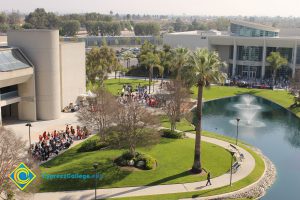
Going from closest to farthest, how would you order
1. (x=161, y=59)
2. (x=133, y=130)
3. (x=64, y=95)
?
(x=133, y=130) → (x=64, y=95) → (x=161, y=59)

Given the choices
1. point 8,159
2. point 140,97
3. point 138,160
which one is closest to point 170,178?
point 138,160

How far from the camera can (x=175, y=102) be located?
138 ft

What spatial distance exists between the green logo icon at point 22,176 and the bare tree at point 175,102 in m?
21.3

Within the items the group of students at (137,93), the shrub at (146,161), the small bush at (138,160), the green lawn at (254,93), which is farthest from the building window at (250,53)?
the shrub at (146,161)

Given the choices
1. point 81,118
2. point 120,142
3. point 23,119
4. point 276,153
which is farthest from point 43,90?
point 276,153

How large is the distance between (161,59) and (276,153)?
1666 inches

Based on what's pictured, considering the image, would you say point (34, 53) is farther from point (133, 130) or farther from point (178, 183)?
point (178, 183)

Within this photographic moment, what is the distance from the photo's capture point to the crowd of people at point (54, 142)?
112 feet

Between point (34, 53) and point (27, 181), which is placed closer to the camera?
point (27, 181)

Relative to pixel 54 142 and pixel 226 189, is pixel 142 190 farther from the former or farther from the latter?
pixel 54 142

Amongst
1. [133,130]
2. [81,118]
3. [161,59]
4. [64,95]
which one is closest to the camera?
[133,130]

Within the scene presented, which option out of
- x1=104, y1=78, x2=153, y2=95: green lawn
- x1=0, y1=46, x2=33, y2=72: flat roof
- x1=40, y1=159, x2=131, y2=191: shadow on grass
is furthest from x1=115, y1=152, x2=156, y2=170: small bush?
x1=104, y1=78, x2=153, y2=95: green lawn

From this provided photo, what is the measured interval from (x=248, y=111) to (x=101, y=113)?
97.0 feet

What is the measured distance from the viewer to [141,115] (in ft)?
106
